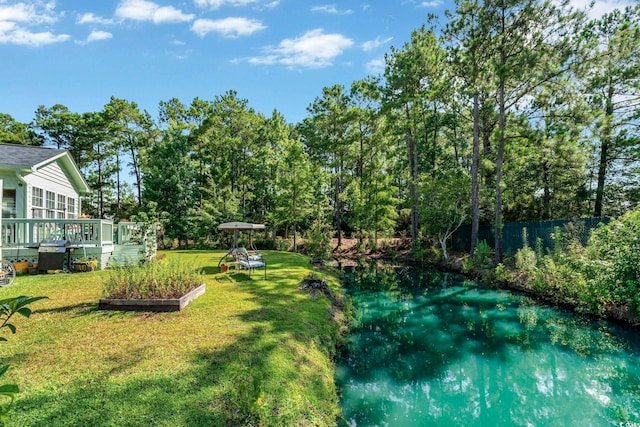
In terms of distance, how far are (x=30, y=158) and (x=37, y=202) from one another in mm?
1613

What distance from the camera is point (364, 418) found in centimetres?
482

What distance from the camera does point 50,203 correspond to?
13195mm

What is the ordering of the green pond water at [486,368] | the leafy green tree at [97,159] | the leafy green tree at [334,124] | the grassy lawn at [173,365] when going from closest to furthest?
the grassy lawn at [173,365] → the green pond water at [486,368] → the leafy green tree at [334,124] → the leafy green tree at [97,159]

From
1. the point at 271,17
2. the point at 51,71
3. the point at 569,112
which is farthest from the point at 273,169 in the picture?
the point at 569,112

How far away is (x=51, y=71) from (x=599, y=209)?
31648 mm

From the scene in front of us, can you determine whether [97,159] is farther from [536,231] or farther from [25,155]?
[536,231]

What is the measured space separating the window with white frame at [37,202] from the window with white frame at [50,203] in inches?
16.4

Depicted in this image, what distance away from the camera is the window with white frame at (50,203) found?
12.9 m

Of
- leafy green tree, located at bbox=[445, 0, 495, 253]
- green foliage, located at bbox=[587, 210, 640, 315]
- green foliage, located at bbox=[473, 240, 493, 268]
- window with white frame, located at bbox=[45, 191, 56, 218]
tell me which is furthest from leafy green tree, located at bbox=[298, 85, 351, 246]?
green foliage, located at bbox=[587, 210, 640, 315]

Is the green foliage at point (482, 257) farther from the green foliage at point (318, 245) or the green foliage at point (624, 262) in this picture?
the green foliage at point (318, 245)

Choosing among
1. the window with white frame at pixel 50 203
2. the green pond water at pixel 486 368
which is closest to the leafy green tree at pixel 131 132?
the window with white frame at pixel 50 203

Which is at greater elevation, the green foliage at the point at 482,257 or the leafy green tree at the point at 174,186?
the leafy green tree at the point at 174,186

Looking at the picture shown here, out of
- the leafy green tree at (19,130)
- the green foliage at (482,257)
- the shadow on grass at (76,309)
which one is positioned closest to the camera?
the shadow on grass at (76,309)

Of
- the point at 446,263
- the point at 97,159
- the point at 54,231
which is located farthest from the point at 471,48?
the point at 97,159
